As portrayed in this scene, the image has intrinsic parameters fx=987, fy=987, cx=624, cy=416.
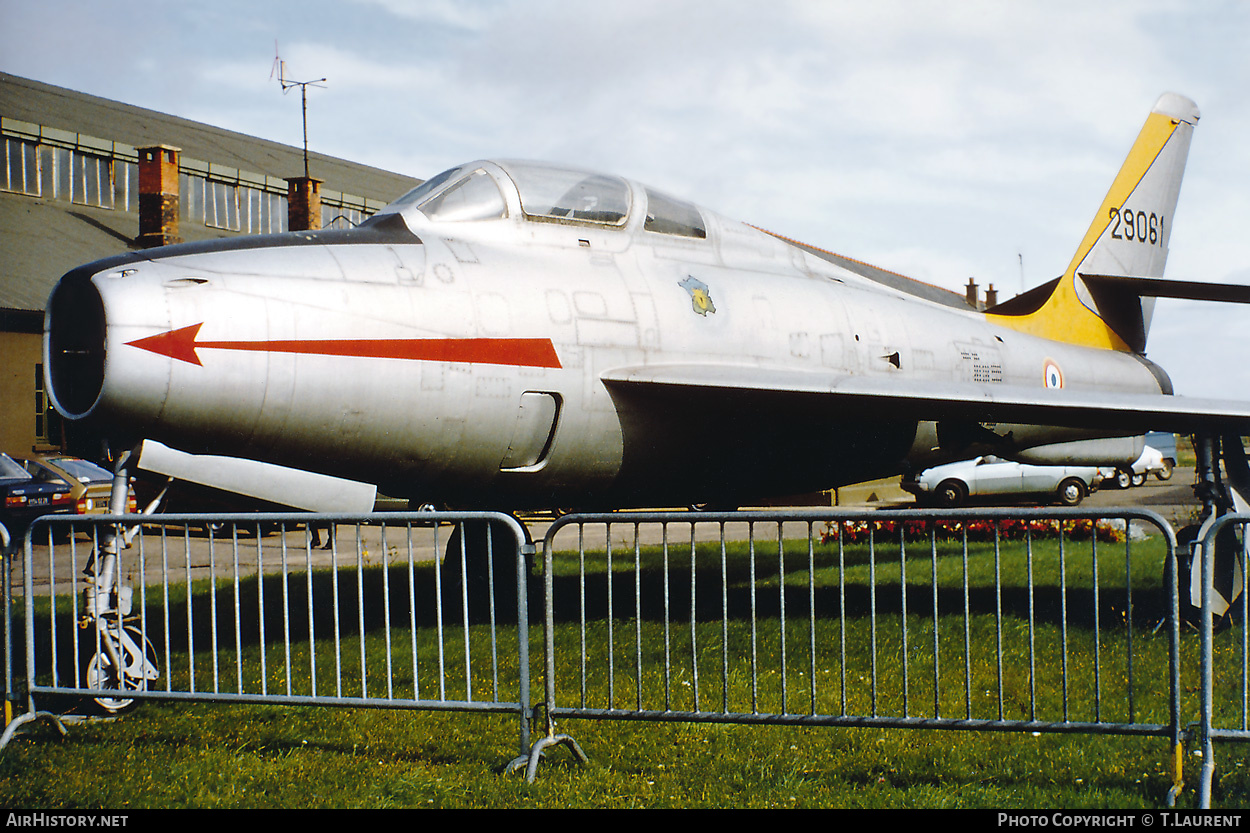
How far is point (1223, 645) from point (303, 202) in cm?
3338

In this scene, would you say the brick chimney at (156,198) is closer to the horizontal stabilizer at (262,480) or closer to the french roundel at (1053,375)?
the french roundel at (1053,375)

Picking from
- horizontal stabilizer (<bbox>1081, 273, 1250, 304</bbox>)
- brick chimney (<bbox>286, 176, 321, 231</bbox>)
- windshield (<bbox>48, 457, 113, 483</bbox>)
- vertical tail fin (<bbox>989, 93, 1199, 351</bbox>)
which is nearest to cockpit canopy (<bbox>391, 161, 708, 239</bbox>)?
vertical tail fin (<bbox>989, 93, 1199, 351</bbox>)

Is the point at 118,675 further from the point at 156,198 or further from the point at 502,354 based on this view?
the point at 156,198

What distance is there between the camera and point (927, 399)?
7305 millimetres

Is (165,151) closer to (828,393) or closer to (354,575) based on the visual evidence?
(354,575)

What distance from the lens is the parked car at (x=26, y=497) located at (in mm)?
16219

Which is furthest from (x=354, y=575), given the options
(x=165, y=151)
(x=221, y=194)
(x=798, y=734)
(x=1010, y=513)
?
(x=221, y=194)

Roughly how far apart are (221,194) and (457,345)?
32.3 m

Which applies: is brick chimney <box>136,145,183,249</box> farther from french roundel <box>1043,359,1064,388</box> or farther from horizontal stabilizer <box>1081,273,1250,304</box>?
french roundel <box>1043,359,1064,388</box>

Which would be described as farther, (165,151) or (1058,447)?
(165,151)

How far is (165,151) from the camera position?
30.3 meters

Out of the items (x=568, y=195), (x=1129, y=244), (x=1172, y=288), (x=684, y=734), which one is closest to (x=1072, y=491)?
(x=1129, y=244)

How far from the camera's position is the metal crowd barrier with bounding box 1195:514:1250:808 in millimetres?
4082

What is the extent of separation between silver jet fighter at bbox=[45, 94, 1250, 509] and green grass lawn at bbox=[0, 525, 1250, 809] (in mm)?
1315
